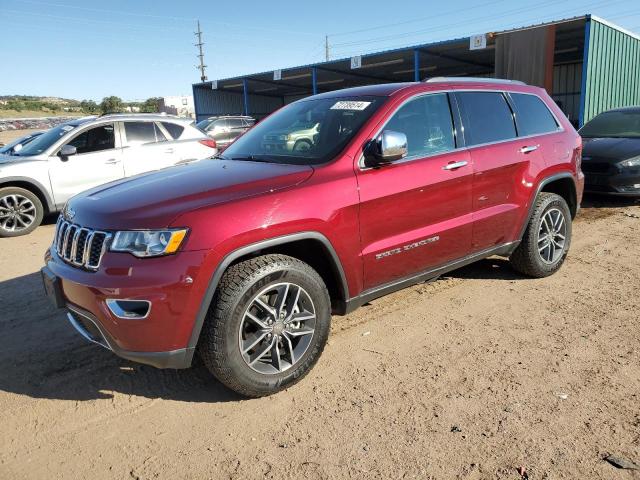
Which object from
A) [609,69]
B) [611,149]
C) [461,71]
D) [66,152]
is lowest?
[611,149]

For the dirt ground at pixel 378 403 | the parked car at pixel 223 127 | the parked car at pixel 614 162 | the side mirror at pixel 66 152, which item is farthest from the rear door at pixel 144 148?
the parked car at pixel 223 127

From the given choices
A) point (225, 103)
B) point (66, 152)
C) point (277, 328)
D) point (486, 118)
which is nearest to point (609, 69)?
point (486, 118)

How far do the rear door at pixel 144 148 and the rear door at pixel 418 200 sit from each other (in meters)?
5.69

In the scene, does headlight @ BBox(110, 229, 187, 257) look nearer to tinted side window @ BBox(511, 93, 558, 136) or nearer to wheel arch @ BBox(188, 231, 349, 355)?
wheel arch @ BBox(188, 231, 349, 355)

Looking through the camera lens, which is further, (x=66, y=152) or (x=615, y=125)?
(x=615, y=125)

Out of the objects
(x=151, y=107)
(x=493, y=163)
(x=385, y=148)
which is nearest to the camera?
(x=385, y=148)

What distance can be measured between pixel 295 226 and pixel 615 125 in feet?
27.7

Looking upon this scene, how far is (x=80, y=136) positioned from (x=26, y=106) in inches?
3043

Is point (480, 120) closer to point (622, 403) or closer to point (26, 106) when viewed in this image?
point (622, 403)

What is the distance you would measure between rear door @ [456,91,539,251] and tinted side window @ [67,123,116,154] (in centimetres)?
612

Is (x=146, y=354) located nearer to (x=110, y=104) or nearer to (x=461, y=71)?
(x=461, y=71)

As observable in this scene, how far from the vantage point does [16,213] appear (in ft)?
24.1

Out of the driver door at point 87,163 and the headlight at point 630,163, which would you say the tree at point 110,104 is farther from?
the headlight at point 630,163

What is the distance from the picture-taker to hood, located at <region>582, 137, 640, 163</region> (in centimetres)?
764
